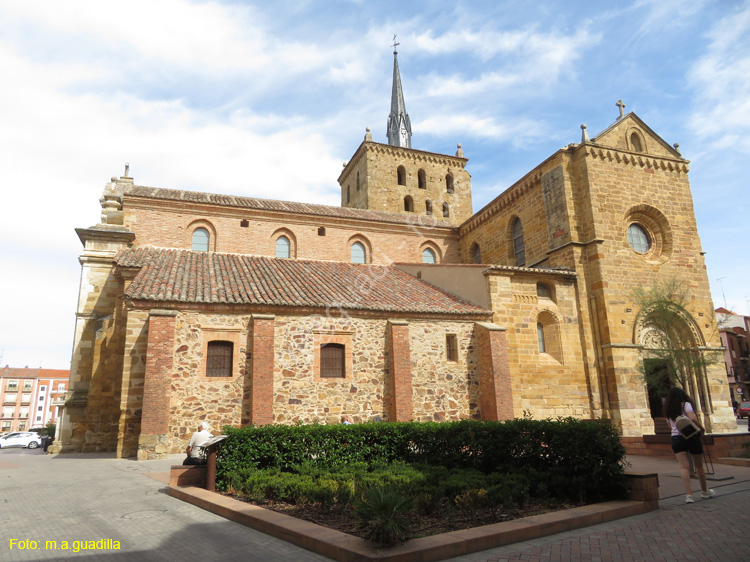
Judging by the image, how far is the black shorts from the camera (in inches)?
311

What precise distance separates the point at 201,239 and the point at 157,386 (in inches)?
438

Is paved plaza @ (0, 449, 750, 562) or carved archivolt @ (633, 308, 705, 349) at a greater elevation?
carved archivolt @ (633, 308, 705, 349)

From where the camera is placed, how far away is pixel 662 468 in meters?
11.4

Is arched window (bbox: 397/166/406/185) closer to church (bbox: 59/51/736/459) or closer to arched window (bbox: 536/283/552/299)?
church (bbox: 59/51/736/459)

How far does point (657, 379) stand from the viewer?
1678 centimetres

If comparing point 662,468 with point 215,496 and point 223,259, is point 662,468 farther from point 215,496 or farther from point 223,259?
point 223,259

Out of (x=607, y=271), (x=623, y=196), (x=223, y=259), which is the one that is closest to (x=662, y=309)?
(x=607, y=271)

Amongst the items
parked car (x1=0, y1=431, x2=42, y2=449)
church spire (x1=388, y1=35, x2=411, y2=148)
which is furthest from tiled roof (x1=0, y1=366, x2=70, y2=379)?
church spire (x1=388, y1=35, x2=411, y2=148)

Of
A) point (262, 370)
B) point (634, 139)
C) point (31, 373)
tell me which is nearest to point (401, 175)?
point (634, 139)

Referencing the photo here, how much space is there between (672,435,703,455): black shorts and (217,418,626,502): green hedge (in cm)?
106

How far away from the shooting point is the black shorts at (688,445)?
7.89m

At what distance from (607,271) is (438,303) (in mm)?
7241

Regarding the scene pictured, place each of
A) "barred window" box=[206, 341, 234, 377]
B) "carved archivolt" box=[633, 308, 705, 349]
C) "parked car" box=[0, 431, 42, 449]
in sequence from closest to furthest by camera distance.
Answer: "barred window" box=[206, 341, 234, 377], "carved archivolt" box=[633, 308, 705, 349], "parked car" box=[0, 431, 42, 449]

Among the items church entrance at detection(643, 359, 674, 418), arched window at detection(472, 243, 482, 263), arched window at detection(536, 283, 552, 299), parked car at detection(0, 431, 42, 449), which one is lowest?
parked car at detection(0, 431, 42, 449)
